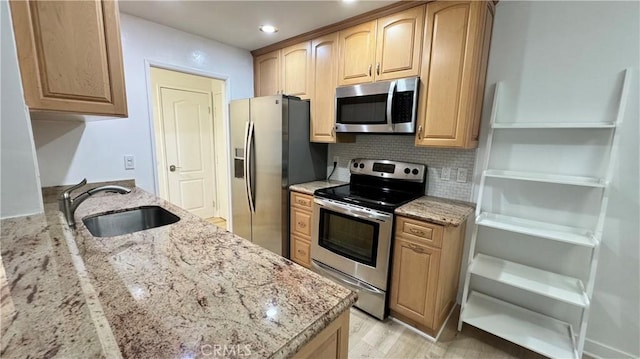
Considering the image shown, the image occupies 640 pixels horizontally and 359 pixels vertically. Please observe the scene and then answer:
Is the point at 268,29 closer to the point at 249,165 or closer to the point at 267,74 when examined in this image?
the point at 267,74

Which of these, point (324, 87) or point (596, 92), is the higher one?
point (324, 87)

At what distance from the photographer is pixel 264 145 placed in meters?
2.67

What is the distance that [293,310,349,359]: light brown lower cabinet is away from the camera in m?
0.71

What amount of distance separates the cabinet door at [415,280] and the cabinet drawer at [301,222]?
34.5 inches

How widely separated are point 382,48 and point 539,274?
1976 millimetres

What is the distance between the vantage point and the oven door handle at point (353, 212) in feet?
6.25

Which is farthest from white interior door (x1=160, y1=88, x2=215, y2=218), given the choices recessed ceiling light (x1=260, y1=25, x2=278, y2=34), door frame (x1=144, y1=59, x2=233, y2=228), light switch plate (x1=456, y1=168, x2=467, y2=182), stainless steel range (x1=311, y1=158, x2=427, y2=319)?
light switch plate (x1=456, y1=168, x2=467, y2=182)

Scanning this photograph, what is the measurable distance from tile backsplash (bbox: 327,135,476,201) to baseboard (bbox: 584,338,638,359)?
3.81 ft

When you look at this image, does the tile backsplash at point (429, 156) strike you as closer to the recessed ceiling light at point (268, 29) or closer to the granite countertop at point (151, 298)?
the recessed ceiling light at point (268, 29)

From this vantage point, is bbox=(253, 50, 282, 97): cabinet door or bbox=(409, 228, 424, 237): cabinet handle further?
bbox=(253, 50, 282, 97): cabinet door

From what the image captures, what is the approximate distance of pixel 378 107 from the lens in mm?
2164

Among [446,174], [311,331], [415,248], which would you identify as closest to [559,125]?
[446,174]

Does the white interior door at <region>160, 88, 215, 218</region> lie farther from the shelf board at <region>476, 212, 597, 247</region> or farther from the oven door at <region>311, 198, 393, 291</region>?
the shelf board at <region>476, 212, 597, 247</region>

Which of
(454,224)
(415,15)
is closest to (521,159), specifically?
(454,224)
